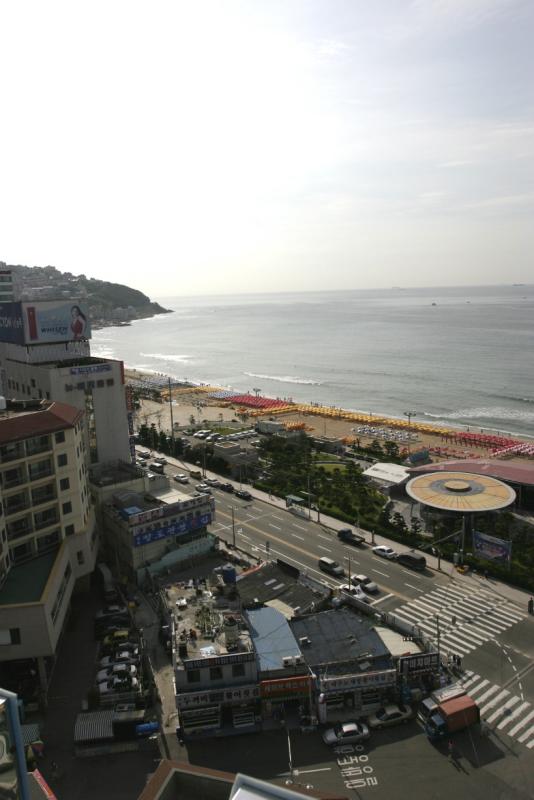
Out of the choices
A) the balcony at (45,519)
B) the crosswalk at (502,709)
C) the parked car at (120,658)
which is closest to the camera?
the crosswalk at (502,709)

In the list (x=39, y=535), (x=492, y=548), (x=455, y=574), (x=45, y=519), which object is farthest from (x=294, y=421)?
(x=39, y=535)

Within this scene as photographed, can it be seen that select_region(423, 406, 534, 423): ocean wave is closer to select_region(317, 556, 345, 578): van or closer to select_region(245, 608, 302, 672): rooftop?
select_region(317, 556, 345, 578): van

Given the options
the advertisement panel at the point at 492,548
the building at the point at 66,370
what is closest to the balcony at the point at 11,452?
the building at the point at 66,370

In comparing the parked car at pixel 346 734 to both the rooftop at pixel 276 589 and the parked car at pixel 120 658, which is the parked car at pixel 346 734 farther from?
the parked car at pixel 120 658

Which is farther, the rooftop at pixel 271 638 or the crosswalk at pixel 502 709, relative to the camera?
the rooftop at pixel 271 638

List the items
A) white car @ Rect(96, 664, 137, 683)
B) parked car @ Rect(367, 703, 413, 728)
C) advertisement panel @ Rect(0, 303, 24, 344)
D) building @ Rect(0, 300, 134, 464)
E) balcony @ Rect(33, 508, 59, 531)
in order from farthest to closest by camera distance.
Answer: advertisement panel @ Rect(0, 303, 24, 344)
building @ Rect(0, 300, 134, 464)
balcony @ Rect(33, 508, 59, 531)
white car @ Rect(96, 664, 137, 683)
parked car @ Rect(367, 703, 413, 728)

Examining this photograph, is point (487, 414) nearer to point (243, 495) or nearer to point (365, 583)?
point (243, 495)

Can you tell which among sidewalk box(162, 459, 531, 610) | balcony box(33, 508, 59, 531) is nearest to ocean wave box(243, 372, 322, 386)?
sidewalk box(162, 459, 531, 610)
